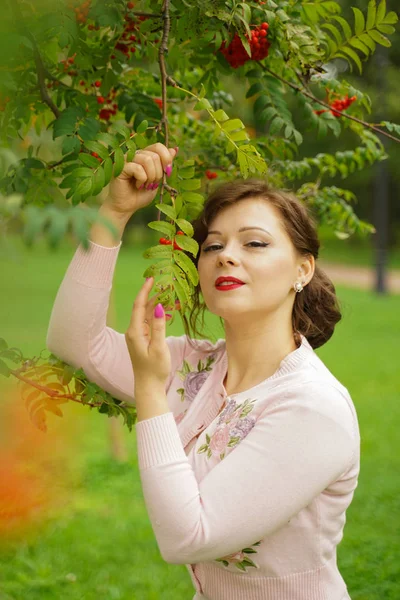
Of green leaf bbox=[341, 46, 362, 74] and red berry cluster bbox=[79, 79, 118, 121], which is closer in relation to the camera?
green leaf bbox=[341, 46, 362, 74]

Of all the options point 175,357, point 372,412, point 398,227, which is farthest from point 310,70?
point 398,227

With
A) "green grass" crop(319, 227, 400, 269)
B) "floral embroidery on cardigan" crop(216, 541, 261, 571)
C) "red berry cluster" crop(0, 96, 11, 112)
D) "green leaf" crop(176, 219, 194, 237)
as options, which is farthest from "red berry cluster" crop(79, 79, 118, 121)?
"green grass" crop(319, 227, 400, 269)

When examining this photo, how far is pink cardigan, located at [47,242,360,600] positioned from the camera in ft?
5.41

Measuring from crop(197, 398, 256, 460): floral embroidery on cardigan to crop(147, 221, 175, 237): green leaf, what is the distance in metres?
0.50

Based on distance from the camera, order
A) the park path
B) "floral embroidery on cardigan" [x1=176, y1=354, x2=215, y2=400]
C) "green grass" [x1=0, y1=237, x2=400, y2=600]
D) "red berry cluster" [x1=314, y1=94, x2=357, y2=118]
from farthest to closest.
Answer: the park path
"green grass" [x1=0, y1=237, x2=400, y2=600]
"red berry cluster" [x1=314, y1=94, x2=357, y2=118]
"floral embroidery on cardigan" [x1=176, y1=354, x2=215, y2=400]

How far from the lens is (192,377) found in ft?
7.29

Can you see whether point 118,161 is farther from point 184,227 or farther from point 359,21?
point 359,21

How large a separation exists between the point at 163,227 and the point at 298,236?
1.84 ft

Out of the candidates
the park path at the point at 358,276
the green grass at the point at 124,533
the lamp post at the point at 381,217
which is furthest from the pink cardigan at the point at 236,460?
the park path at the point at 358,276

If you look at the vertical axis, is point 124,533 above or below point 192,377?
below

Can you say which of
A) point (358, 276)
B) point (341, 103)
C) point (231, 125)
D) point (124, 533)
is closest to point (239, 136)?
point (231, 125)

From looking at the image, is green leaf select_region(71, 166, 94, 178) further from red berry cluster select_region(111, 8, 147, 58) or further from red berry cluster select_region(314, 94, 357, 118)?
red berry cluster select_region(314, 94, 357, 118)

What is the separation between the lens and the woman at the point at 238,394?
166cm

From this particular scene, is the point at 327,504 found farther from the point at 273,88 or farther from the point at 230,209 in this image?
the point at 273,88
